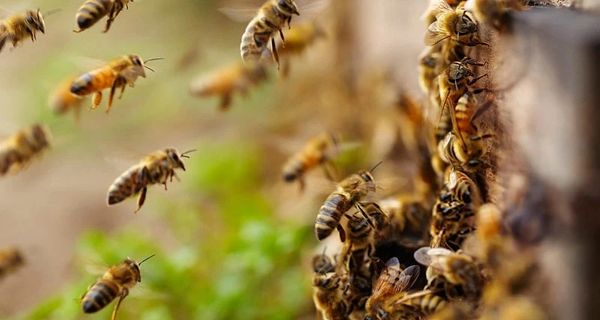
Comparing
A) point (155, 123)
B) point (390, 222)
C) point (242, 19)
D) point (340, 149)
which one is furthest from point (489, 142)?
point (155, 123)

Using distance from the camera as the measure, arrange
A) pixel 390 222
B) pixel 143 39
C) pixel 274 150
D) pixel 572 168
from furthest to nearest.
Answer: pixel 143 39, pixel 274 150, pixel 390 222, pixel 572 168

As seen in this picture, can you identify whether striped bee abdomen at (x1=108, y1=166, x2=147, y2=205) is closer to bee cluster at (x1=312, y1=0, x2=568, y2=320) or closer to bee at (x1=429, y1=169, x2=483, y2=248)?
bee cluster at (x1=312, y1=0, x2=568, y2=320)

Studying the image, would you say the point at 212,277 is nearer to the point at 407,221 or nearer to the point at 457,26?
the point at 407,221

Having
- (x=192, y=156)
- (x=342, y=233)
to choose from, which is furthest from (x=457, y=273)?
(x=192, y=156)

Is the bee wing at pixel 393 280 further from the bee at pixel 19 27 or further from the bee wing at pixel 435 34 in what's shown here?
the bee at pixel 19 27

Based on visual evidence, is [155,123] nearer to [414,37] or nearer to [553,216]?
[414,37]

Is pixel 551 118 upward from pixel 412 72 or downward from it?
downward
